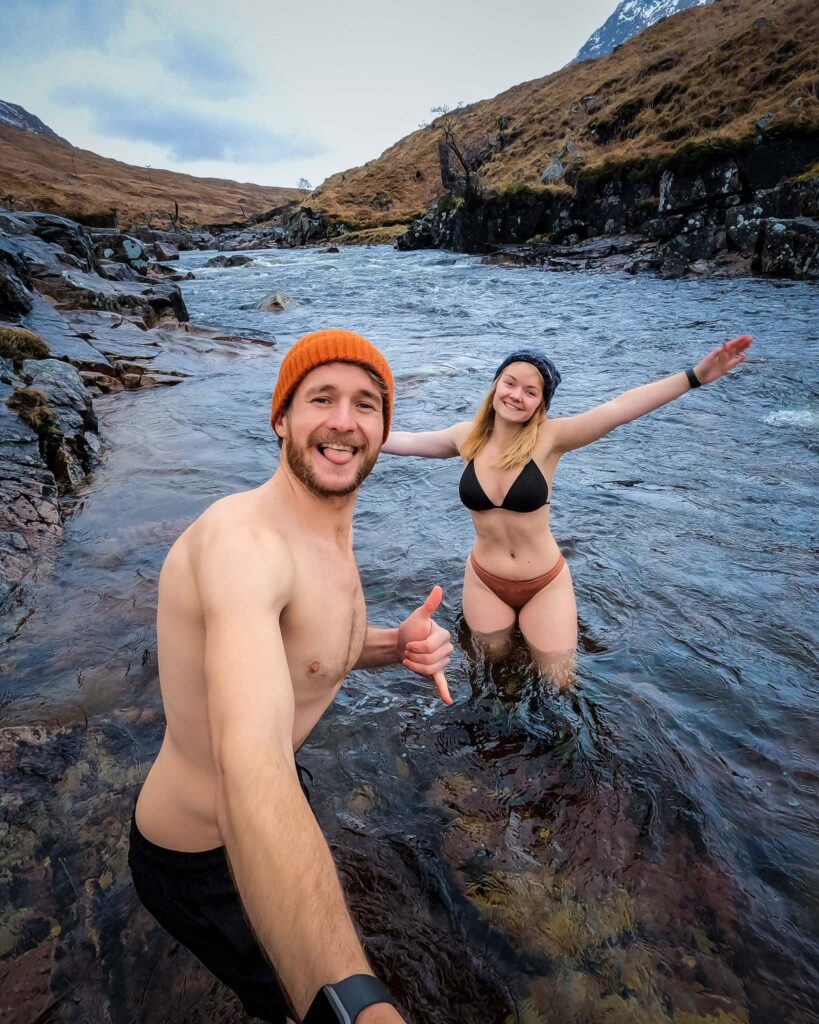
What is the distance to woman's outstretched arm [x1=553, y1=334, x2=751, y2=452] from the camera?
381 cm

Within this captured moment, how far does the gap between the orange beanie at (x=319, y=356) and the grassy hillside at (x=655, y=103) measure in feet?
99.6

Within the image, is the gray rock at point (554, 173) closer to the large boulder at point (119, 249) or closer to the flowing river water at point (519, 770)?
the large boulder at point (119, 249)

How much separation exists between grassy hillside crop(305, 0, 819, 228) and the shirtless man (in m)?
30.6

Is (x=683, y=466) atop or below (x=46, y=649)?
below

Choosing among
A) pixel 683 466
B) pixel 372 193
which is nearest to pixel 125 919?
pixel 683 466

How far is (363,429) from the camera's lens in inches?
86.7

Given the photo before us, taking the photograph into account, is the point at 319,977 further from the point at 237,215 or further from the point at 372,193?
the point at 237,215

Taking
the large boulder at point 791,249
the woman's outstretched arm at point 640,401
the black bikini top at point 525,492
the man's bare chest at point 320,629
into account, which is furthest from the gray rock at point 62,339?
the large boulder at point 791,249

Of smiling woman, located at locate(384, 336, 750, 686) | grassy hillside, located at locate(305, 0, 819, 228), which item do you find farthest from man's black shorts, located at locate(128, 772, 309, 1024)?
grassy hillside, located at locate(305, 0, 819, 228)

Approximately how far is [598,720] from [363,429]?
259 cm

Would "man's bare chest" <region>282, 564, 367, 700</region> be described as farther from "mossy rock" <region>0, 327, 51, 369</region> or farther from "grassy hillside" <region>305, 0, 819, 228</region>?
"grassy hillside" <region>305, 0, 819, 228</region>

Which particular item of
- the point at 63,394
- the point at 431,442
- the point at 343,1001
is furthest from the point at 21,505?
the point at 343,1001

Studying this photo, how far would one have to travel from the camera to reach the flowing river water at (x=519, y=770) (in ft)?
7.32

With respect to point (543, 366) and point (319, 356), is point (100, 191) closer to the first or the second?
point (543, 366)
